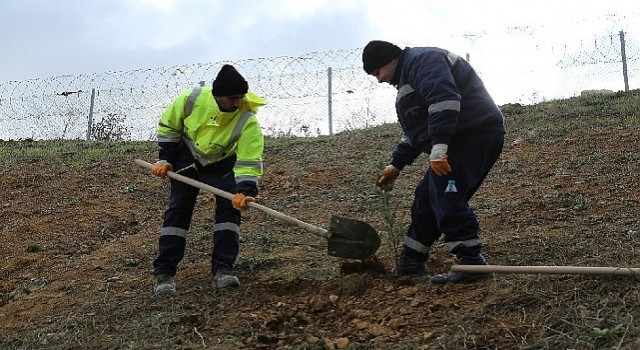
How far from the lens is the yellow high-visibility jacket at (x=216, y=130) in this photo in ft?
13.9

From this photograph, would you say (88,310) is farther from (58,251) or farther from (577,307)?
(577,307)

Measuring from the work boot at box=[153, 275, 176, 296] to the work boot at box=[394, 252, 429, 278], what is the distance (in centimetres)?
137

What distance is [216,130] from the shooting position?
432cm

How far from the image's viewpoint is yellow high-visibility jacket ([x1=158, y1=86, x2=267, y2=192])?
13.9 feet

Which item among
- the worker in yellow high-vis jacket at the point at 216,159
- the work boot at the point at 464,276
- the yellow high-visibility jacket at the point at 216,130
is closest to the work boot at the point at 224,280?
the worker in yellow high-vis jacket at the point at 216,159

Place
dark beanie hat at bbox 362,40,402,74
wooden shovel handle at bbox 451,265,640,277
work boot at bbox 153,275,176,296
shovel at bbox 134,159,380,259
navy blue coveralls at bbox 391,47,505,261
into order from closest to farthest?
wooden shovel handle at bbox 451,265,640,277 → navy blue coveralls at bbox 391,47,505,261 → dark beanie hat at bbox 362,40,402,74 → shovel at bbox 134,159,380,259 → work boot at bbox 153,275,176,296

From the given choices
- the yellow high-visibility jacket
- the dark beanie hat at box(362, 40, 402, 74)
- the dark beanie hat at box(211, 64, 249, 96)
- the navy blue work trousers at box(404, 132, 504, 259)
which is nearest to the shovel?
the yellow high-visibility jacket

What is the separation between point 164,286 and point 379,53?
1.90 meters

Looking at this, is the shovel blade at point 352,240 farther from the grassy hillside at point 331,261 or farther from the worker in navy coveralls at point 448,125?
the worker in navy coveralls at point 448,125

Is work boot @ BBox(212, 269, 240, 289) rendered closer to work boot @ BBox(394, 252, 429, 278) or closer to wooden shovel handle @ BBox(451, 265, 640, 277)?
work boot @ BBox(394, 252, 429, 278)

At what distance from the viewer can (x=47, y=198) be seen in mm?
8227

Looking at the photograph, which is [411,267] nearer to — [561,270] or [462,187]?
[462,187]

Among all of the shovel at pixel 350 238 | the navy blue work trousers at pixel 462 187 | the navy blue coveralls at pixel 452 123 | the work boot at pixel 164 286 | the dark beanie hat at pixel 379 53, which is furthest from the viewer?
the work boot at pixel 164 286

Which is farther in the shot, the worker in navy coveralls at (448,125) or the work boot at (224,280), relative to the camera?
the work boot at (224,280)
